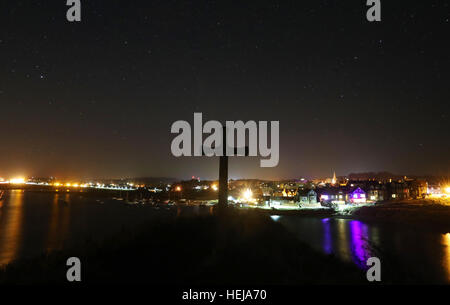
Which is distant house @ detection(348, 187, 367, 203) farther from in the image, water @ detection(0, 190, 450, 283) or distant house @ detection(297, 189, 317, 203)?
water @ detection(0, 190, 450, 283)

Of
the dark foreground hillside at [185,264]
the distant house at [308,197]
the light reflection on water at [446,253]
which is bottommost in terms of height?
the light reflection on water at [446,253]

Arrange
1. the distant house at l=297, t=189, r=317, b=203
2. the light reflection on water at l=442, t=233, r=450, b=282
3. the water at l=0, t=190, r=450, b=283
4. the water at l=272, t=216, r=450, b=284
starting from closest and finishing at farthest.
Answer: the water at l=272, t=216, r=450, b=284
the light reflection on water at l=442, t=233, r=450, b=282
the water at l=0, t=190, r=450, b=283
the distant house at l=297, t=189, r=317, b=203

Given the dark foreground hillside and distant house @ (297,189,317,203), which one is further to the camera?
distant house @ (297,189,317,203)

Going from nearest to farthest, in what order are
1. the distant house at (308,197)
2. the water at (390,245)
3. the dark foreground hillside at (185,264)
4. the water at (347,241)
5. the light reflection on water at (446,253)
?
1. the dark foreground hillside at (185,264)
2. the water at (390,245)
3. the light reflection on water at (446,253)
4. the water at (347,241)
5. the distant house at (308,197)

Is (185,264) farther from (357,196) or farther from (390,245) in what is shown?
(357,196)

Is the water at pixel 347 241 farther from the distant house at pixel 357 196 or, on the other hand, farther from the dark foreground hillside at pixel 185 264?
the distant house at pixel 357 196

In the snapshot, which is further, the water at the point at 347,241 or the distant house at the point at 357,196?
the distant house at the point at 357,196

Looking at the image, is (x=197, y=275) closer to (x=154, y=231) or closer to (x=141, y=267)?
(x=141, y=267)

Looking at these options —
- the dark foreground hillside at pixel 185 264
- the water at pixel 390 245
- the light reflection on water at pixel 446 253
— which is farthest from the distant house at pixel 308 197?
the dark foreground hillside at pixel 185 264

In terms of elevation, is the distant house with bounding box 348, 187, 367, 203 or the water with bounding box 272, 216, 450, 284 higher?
the distant house with bounding box 348, 187, 367, 203

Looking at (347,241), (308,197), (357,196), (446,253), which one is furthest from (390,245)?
(357,196)

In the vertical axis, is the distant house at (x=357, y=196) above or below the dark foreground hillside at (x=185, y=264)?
above

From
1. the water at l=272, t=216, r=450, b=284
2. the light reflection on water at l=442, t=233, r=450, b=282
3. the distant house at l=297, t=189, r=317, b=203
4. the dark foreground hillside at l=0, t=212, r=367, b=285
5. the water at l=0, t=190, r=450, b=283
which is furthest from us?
the distant house at l=297, t=189, r=317, b=203

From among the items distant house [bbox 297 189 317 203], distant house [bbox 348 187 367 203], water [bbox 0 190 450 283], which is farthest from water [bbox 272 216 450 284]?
distant house [bbox 348 187 367 203]
